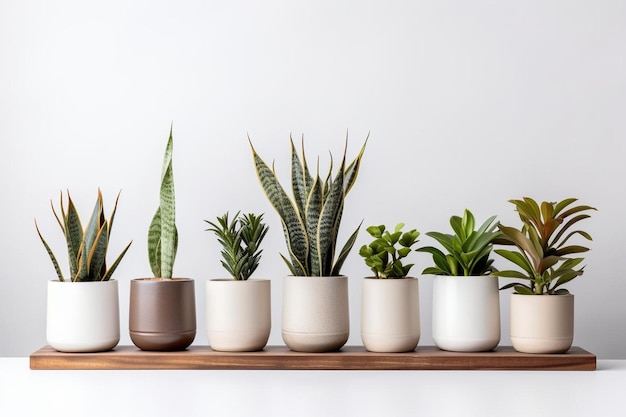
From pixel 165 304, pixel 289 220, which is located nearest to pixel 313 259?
pixel 289 220

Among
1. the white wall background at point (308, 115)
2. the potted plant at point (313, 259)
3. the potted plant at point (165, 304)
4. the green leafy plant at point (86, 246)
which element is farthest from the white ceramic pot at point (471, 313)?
the green leafy plant at point (86, 246)

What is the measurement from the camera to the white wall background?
146 centimetres

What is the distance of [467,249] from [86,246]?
2.10ft

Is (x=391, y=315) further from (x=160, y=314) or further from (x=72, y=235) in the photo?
(x=72, y=235)

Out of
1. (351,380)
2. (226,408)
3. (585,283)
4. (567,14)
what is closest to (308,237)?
(351,380)

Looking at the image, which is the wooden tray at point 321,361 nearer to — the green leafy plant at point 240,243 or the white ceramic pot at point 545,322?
the white ceramic pot at point 545,322

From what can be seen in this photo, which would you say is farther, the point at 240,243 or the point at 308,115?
the point at 308,115

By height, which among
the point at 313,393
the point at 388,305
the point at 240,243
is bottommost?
the point at 313,393

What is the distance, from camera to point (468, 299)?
1172 mm

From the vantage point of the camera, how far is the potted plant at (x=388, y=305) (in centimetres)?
117

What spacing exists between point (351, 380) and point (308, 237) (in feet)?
0.81

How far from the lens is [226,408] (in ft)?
3.02

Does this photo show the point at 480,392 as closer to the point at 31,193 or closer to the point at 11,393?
the point at 11,393

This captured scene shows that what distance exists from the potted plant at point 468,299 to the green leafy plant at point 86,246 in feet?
1.75
